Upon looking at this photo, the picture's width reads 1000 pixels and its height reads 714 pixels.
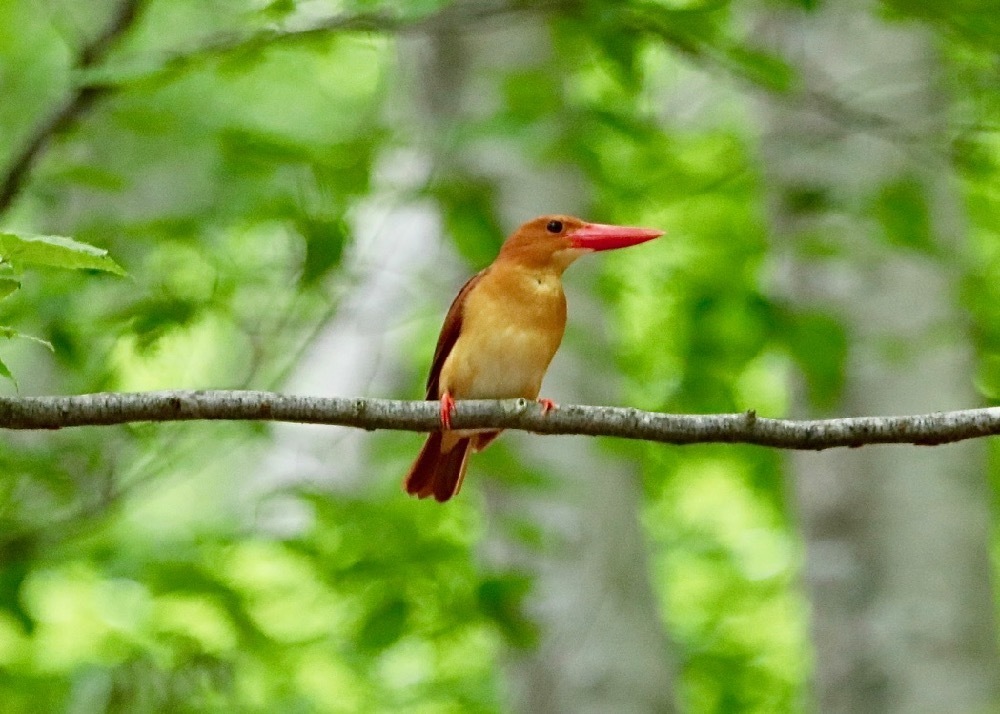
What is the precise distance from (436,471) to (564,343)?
59.1 inches

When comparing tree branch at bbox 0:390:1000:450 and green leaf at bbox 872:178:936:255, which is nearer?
tree branch at bbox 0:390:1000:450

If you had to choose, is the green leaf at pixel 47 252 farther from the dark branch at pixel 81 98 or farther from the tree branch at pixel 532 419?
the dark branch at pixel 81 98

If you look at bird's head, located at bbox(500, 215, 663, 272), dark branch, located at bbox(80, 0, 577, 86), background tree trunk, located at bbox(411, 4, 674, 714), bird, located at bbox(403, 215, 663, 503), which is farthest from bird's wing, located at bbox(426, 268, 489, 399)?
background tree trunk, located at bbox(411, 4, 674, 714)

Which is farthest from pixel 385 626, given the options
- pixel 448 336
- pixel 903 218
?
pixel 903 218

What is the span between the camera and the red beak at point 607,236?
368cm

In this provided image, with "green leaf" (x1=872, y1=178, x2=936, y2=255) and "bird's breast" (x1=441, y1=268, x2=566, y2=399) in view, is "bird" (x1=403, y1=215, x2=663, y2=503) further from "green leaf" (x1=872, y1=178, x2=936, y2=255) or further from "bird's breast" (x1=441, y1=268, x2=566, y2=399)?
"green leaf" (x1=872, y1=178, x2=936, y2=255)

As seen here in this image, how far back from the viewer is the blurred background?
14.1 ft

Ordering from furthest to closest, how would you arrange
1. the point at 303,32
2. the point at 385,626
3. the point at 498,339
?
the point at 385,626
the point at 498,339
the point at 303,32

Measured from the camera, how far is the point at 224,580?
15.2 feet

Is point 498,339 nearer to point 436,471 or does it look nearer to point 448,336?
point 448,336

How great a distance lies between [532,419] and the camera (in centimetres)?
280

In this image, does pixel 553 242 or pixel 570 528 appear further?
pixel 570 528

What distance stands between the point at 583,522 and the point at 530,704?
832mm

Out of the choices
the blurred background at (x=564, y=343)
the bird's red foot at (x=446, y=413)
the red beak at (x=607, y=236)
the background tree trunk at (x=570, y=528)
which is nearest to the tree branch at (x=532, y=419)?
the bird's red foot at (x=446, y=413)
